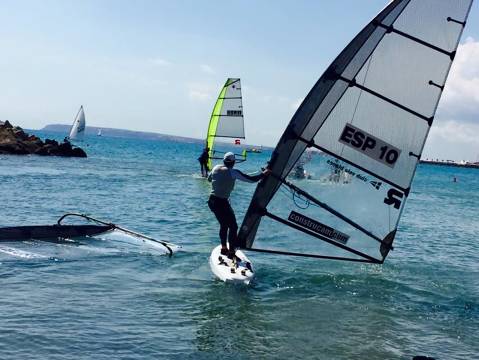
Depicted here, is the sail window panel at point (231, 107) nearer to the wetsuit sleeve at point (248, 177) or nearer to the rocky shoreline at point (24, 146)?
the rocky shoreline at point (24, 146)

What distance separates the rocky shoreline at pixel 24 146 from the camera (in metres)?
51.4

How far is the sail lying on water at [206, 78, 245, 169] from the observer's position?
3666 centimetres

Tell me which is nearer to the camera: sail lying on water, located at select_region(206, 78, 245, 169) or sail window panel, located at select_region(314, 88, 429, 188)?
sail window panel, located at select_region(314, 88, 429, 188)

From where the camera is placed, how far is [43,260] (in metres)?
11.4

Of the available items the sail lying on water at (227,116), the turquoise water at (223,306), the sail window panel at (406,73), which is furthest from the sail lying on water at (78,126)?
the sail window panel at (406,73)

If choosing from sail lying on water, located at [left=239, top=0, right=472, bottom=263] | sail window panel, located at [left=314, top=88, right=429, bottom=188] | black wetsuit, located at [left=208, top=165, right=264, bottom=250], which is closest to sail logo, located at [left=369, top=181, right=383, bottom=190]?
sail lying on water, located at [left=239, top=0, right=472, bottom=263]

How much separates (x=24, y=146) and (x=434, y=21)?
5052cm

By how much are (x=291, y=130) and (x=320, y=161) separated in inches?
27.7

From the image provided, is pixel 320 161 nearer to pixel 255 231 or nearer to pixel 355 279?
pixel 255 231

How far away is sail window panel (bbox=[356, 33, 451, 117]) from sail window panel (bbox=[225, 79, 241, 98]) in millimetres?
27914

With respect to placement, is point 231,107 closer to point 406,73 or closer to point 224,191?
point 224,191

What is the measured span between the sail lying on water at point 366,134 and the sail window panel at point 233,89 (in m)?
27.3

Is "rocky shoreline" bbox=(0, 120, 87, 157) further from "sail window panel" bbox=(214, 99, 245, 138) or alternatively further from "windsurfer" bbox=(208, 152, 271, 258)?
"windsurfer" bbox=(208, 152, 271, 258)

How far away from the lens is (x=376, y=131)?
9.05m
